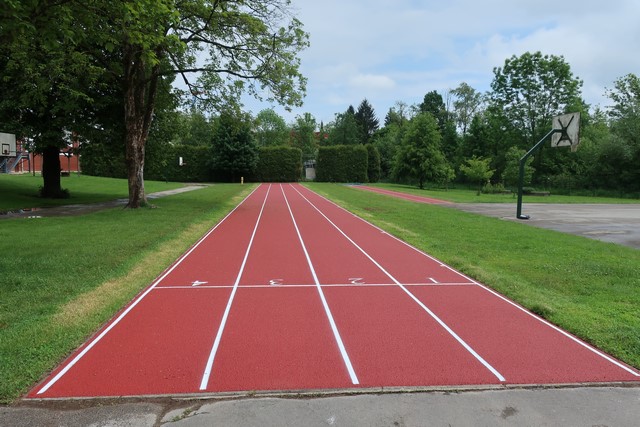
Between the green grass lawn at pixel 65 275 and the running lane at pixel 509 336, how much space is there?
15.7 feet

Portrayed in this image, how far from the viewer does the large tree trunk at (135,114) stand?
19.0 metres

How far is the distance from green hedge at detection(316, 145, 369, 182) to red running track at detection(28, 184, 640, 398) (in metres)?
52.2

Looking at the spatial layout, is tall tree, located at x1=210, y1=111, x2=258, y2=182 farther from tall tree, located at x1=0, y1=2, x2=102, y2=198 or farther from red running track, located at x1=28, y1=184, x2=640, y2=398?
red running track, located at x1=28, y1=184, x2=640, y2=398

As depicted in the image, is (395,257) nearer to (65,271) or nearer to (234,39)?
(65,271)

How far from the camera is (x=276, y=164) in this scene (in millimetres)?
58094

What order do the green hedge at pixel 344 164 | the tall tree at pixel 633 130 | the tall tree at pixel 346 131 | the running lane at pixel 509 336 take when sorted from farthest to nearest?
1. the tall tree at pixel 346 131
2. the green hedge at pixel 344 164
3. the tall tree at pixel 633 130
4. the running lane at pixel 509 336

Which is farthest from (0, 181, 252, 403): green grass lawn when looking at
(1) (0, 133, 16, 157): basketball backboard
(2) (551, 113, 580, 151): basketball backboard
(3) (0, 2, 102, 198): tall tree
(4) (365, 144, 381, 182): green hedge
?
(4) (365, 144, 381, 182): green hedge

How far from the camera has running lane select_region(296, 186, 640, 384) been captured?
4.77 meters

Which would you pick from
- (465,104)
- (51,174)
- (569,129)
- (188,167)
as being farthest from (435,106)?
(51,174)

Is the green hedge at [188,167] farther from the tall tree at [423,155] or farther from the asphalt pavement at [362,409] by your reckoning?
the asphalt pavement at [362,409]

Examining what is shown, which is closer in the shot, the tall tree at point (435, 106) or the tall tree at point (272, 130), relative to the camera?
the tall tree at point (435, 106)

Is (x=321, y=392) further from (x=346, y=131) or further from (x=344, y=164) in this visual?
(x=346, y=131)

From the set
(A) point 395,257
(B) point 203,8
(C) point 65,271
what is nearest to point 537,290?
(A) point 395,257

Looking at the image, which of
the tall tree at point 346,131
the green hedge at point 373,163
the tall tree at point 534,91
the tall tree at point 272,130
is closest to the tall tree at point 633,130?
the tall tree at point 534,91
